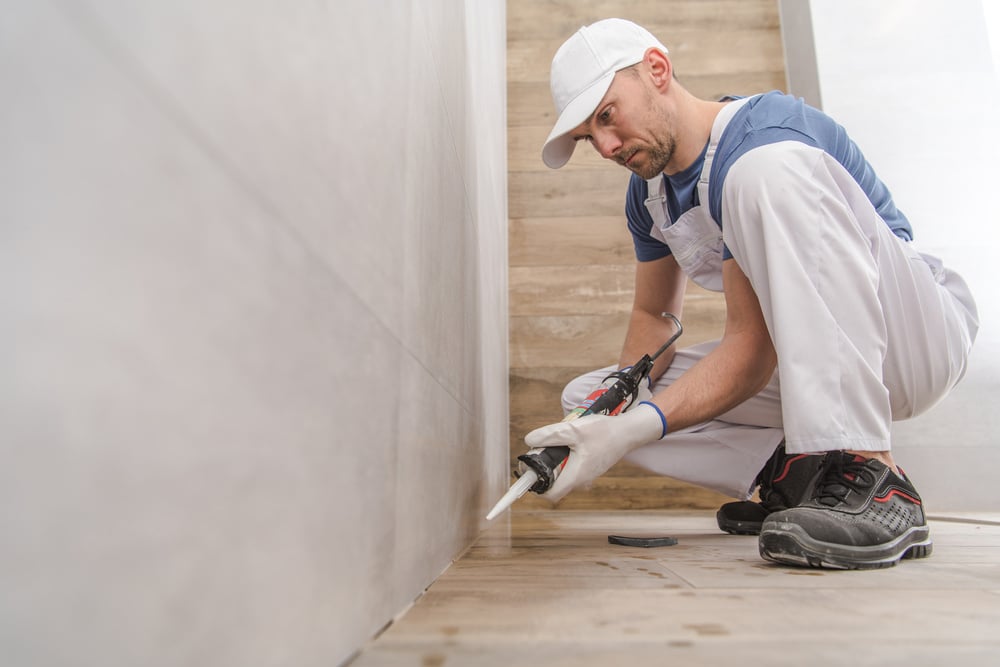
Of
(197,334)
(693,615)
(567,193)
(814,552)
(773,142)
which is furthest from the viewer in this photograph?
(567,193)

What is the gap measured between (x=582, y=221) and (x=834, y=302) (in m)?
1.35

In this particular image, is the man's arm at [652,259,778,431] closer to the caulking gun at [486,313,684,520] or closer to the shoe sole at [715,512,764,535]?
the caulking gun at [486,313,684,520]

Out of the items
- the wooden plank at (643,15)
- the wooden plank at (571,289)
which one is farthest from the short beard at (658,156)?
the wooden plank at (643,15)

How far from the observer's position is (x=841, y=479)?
803mm

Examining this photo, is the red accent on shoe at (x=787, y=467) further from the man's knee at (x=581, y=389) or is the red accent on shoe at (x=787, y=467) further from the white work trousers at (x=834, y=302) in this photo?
the man's knee at (x=581, y=389)

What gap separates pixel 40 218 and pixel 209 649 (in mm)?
151

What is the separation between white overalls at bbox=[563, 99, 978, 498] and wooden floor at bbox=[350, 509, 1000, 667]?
0.19 m

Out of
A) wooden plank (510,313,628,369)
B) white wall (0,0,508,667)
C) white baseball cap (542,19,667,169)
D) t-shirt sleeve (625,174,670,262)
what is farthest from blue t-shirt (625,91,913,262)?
wooden plank (510,313,628,369)

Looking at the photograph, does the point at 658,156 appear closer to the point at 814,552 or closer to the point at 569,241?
the point at 814,552

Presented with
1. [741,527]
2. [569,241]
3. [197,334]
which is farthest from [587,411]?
[569,241]

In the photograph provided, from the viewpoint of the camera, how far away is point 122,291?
0.19 metres

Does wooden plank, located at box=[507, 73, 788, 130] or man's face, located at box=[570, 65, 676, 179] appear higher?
wooden plank, located at box=[507, 73, 788, 130]

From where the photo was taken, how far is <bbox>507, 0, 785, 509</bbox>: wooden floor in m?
2.03

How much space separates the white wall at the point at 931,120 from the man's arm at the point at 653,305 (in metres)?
0.98
